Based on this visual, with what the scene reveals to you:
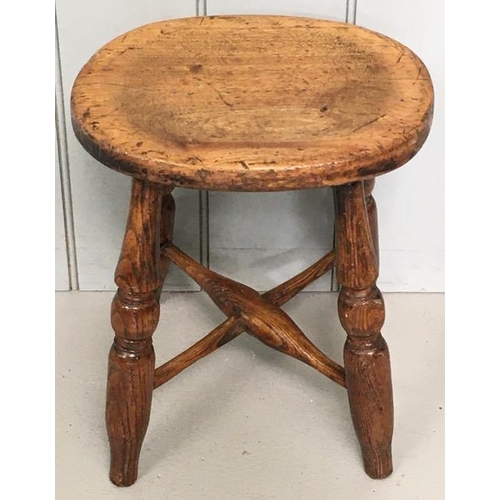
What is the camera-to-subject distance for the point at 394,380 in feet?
4.13

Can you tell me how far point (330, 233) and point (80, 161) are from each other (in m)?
0.36

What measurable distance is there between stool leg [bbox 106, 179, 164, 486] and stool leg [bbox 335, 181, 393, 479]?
19cm

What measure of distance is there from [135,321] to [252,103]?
10.0 inches

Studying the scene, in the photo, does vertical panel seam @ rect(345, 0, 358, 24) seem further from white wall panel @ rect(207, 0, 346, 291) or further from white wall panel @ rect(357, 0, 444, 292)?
white wall panel @ rect(207, 0, 346, 291)

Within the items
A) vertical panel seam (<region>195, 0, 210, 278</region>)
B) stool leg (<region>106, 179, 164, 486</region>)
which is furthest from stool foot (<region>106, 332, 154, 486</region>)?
vertical panel seam (<region>195, 0, 210, 278</region>)

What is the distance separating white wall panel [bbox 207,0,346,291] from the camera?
134 cm

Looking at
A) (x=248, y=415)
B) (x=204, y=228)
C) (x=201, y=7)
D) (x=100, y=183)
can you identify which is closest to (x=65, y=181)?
(x=100, y=183)

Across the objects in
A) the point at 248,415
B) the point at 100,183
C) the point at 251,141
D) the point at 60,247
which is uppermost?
the point at 251,141

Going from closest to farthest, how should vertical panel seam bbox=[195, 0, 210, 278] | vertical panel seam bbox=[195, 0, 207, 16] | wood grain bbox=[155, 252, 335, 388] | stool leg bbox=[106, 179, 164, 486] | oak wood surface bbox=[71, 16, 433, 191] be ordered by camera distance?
oak wood surface bbox=[71, 16, 433, 191], stool leg bbox=[106, 179, 164, 486], wood grain bbox=[155, 252, 335, 388], vertical panel seam bbox=[195, 0, 207, 16], vertical panel seam bbox=[195, 0, 210, 278]

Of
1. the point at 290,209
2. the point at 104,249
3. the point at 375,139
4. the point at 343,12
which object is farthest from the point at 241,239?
the point at 375,139

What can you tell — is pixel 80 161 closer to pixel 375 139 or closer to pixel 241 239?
pixel 241 239

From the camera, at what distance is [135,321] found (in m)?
1.00

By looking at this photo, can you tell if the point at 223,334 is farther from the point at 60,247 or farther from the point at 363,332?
the point at 60,247

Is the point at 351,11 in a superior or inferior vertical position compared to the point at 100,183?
superior
